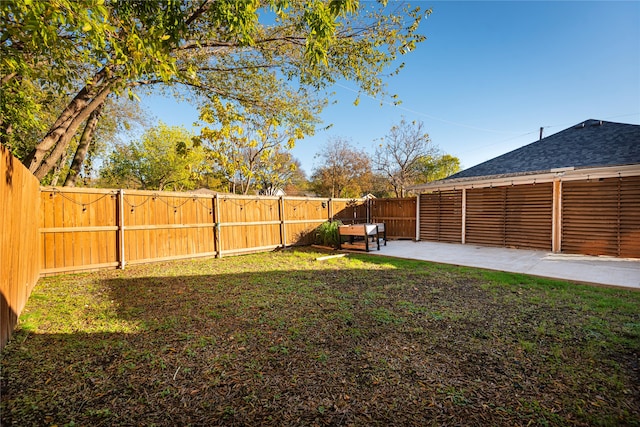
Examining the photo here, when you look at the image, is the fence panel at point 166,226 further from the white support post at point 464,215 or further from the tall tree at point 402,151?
the tall tree at point 402,151

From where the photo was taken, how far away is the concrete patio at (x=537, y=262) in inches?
190

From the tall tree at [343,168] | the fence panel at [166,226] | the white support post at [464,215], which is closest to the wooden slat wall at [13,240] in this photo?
the fence panel at [166,226]

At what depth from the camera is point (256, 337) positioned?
8.90 feet

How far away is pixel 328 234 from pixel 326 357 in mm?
6990

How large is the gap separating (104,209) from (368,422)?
659 cm

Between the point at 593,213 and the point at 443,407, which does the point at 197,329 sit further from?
the point at 593,213

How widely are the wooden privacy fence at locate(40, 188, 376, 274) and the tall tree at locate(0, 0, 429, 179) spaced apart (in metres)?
0.94

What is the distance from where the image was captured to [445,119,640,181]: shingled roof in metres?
7.18

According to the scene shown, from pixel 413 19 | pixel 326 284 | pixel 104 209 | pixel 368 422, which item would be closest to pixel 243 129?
pixel 104 209

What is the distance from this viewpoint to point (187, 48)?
4.95 meters

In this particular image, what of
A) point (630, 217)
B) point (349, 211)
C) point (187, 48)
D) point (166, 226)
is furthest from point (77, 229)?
point (630, 217)

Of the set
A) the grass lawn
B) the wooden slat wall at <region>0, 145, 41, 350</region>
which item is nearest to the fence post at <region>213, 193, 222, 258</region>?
the grass lawn

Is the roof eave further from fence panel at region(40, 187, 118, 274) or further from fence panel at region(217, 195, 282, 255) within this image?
fence panel at region(40, 187, 118, 274)

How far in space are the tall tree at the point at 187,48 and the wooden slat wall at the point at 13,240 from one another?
3.95ft
